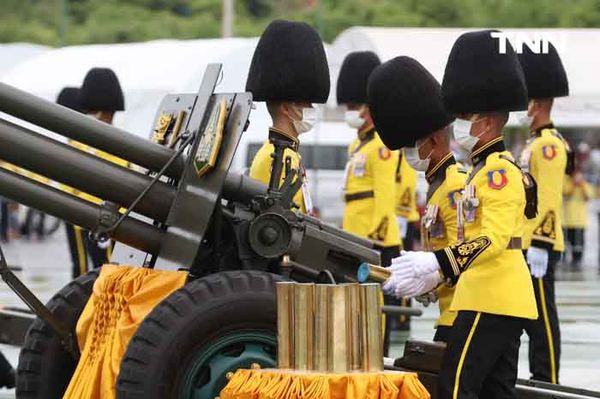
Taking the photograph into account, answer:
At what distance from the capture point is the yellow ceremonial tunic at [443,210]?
299 inches

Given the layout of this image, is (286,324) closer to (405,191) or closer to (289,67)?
(289,67)

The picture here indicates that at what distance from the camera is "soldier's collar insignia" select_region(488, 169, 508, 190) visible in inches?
275

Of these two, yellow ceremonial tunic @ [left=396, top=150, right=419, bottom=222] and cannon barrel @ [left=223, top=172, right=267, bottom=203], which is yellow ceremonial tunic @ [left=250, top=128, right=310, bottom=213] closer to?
cannon barrel @ [left=223, top=172, right=267, bottom=203]

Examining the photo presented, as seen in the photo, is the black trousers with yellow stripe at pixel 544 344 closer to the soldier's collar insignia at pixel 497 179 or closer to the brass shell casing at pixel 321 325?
the soldier's collar insignia at pixel 497 179

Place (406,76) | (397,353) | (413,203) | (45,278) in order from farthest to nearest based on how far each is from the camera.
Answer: (45,278)
(413,203)
(397,353)
(406,76)

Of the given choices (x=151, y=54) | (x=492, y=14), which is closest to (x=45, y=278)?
(x=151, y=54)

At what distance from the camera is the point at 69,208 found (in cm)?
769

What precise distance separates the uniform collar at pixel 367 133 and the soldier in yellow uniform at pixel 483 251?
4.76 metres

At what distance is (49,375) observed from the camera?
26.9 ft

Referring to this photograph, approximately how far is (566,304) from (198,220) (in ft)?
31.9

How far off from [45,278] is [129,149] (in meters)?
13.5

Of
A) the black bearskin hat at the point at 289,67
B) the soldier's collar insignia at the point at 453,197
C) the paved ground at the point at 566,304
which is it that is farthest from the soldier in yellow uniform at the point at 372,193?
the soldier's collar insignia at the point at 453,197

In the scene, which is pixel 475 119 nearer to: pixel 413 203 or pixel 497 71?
pixel 497 71

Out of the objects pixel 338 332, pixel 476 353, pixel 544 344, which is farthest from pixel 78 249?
pixel 338 332
